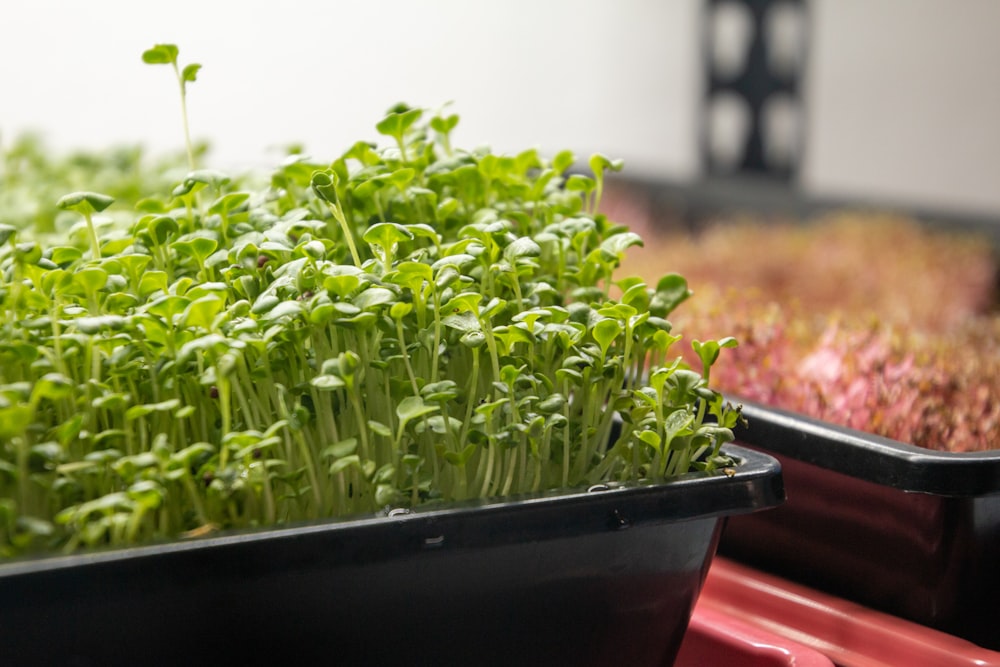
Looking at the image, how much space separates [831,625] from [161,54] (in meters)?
0.80

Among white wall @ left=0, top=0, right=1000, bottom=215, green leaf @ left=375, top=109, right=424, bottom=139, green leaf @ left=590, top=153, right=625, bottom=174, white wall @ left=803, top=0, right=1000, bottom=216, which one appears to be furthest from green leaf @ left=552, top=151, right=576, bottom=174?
white wall @ left=803, top=0, right=1000, bottom=216

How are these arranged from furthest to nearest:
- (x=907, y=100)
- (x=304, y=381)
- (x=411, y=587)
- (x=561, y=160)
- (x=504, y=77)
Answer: (x=504, y=77) < (x=907, y=100) < (x=561, y=160) < (x=304, y=381) < (x=411, y=587)

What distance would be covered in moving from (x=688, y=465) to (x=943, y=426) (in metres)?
0.41

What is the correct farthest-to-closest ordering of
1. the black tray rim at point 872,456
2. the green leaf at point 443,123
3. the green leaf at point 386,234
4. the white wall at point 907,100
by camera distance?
1. the white wall at point 907,100
2. the green leaf at point 443,123
3. the black tray rim at point 872,456
4. the green leaf at point 386,234

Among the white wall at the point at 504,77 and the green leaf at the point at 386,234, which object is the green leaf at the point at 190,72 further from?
the white wall at the point at 504,77

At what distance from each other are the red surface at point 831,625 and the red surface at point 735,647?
0.04 ft

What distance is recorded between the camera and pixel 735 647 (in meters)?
0.84

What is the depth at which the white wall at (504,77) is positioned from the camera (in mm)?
3857

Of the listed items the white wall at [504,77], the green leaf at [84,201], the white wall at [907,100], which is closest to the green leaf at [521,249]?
the green leaf at [84,201]

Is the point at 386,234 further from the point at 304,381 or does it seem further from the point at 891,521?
the point at 891,521

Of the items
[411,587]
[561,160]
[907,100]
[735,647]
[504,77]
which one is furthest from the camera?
[504,77]

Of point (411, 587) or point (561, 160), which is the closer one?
point (411, 587)

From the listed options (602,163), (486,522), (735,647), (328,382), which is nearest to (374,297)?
(328,382)

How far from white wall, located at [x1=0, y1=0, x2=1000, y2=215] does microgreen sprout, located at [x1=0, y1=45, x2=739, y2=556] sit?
2759mm
